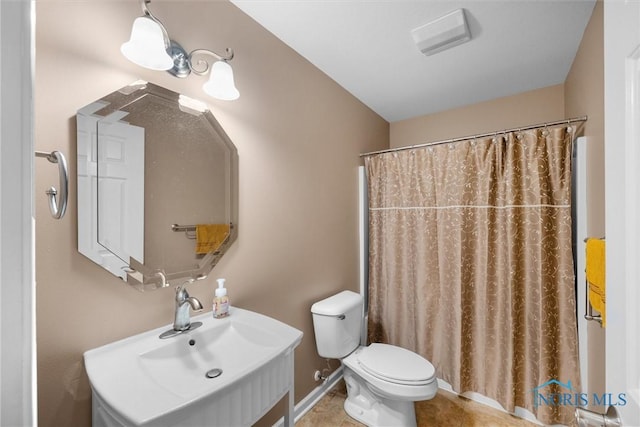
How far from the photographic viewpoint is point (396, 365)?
62.2 inches

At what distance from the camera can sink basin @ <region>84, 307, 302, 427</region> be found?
68 centimetres

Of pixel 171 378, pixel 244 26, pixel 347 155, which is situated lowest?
pixel 171 378

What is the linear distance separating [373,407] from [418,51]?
2256 mm

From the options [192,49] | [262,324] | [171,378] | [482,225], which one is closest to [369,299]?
[482,225]

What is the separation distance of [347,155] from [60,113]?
1721mm

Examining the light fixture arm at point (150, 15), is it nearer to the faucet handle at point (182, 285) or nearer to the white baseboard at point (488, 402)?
the faucet handle at point (182, 285)

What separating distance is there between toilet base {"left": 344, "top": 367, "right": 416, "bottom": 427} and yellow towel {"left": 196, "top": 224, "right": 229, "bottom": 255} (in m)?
1.23

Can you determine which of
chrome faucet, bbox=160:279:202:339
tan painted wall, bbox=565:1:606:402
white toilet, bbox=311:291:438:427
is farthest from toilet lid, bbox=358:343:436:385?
chrome faucet, bbox=160:279:202:339

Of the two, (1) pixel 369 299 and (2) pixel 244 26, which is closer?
(2) pixel 244 26

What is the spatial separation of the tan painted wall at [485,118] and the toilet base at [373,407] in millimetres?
2225

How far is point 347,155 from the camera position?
86.4 inches

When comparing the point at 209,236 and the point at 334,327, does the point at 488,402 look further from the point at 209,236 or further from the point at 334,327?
the point at 209,236

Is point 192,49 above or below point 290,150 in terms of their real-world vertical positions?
above
